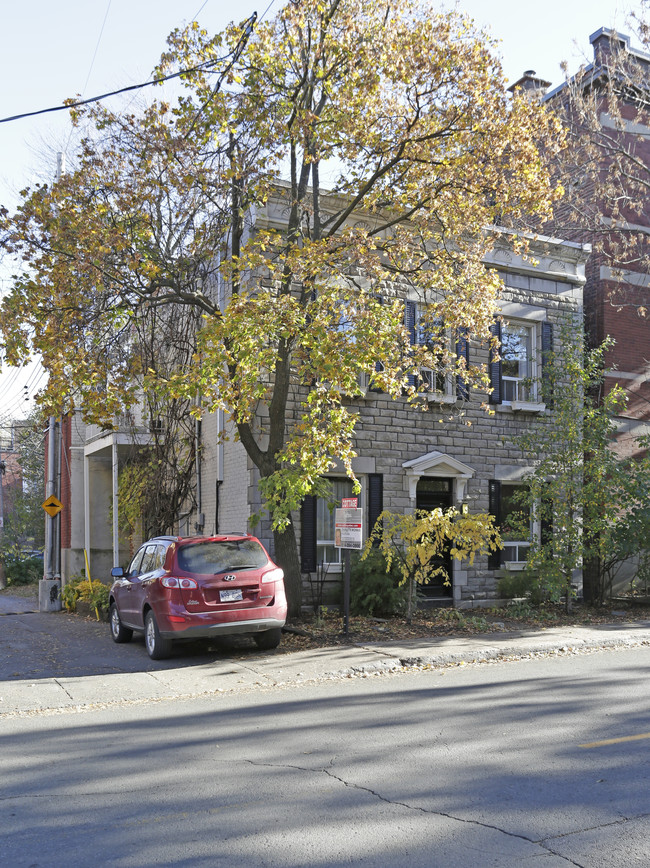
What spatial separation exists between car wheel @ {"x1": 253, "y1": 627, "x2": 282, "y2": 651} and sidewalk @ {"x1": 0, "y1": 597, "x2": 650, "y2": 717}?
16 centimetres

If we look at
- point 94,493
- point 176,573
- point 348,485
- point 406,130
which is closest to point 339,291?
point 406,130

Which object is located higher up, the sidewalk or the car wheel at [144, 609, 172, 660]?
the car wheel at [144, 609, 172, 660]

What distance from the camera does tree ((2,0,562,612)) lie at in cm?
1188

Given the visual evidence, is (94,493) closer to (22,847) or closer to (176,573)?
(176,573)

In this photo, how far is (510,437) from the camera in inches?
717

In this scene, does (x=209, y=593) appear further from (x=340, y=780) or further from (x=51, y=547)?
(x=51, y=547)

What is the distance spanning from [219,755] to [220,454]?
10.9 meters

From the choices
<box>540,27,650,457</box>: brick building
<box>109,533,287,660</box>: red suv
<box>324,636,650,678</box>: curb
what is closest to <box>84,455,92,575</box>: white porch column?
<box>109,533,287,660</box>: red suv

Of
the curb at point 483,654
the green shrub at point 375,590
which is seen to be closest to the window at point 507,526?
the green shrub at point 375,590

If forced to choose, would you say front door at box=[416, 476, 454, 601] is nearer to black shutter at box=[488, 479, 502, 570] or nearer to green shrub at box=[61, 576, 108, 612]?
black shutter at box=[488, 479, 502, 570]

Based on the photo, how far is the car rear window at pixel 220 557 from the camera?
11305mm

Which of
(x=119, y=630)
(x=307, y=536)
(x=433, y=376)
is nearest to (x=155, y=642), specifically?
(x=119, y=630)

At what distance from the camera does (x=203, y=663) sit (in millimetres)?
11320

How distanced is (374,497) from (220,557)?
6.00m
